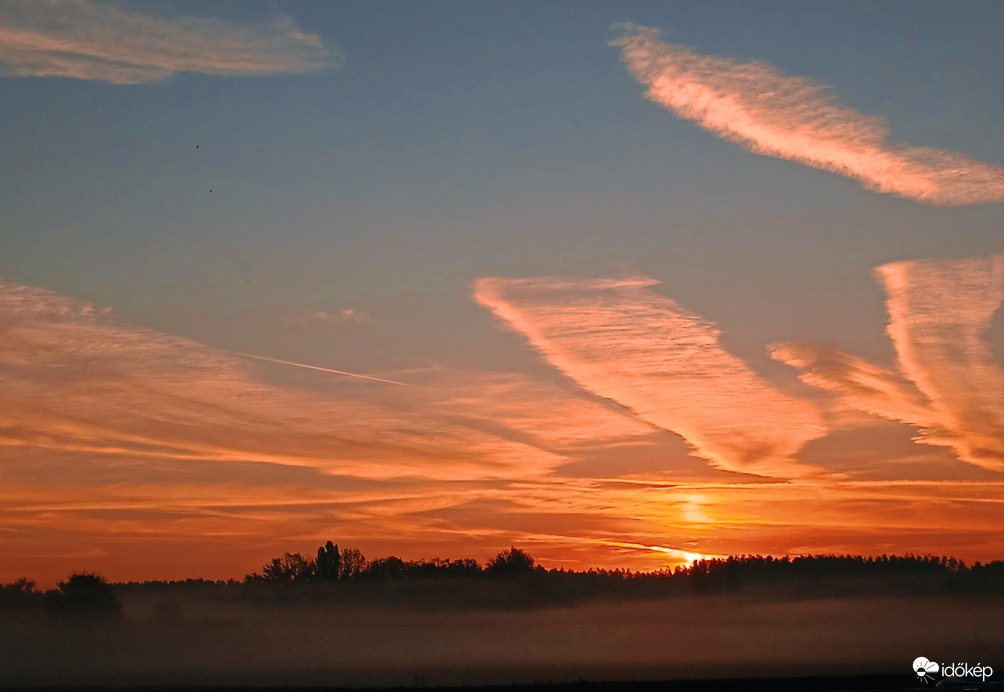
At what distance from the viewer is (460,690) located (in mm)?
69438

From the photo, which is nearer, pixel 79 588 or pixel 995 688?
pixel 995 688

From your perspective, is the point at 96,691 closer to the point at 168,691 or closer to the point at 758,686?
the point at 168,691

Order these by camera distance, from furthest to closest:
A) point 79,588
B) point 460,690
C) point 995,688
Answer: point 79,588 < point 460,690 < point 995,688

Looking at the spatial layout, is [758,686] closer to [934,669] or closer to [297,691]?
[934,669]

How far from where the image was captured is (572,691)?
70.5 metres

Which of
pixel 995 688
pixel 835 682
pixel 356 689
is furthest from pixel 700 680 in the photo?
pixel 995 688

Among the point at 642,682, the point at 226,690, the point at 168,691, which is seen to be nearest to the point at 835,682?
the point at 642,682

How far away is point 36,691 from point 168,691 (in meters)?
9.91

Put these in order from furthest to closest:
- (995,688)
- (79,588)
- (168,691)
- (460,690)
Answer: (79,588) → (168,691) → (460,690) → (995,688)

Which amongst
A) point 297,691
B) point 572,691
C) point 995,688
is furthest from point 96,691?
point 995,688

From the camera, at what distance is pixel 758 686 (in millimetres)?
71062

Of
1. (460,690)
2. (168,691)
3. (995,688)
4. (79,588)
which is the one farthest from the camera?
(79,588)

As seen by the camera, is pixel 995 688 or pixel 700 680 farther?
pixel 700 680

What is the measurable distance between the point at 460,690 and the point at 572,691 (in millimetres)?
8214
